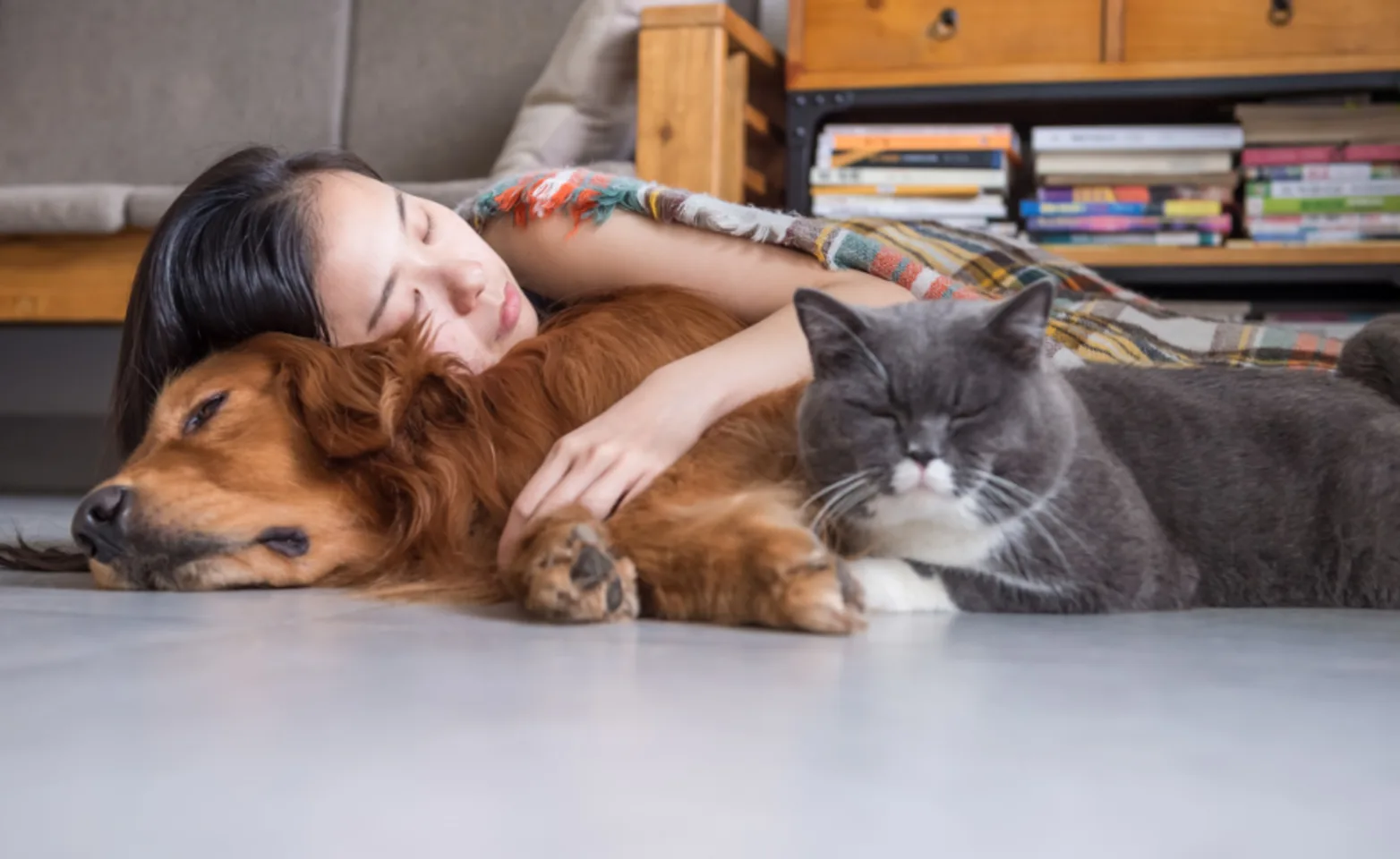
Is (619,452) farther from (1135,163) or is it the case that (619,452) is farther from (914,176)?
(1135,163)

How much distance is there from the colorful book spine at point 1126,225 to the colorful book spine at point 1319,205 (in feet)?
0.22

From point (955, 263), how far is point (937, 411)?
3.22 feet

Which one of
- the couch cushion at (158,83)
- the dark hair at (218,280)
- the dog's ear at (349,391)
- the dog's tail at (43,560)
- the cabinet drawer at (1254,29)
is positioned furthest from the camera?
the couch cushion at (158,83)

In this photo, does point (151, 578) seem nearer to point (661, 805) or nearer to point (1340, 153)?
point (661, 805)

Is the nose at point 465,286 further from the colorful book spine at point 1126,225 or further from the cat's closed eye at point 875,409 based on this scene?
the colorful book spine at point 1126,225

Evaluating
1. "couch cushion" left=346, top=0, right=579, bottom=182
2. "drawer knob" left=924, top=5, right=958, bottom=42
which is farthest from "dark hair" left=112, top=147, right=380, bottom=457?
"couch cushion" left=346, top=0, right=579, bottom=182

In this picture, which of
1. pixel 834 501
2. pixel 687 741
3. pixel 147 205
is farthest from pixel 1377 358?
pixel 147 205

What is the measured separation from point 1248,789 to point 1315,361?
1.40 meters

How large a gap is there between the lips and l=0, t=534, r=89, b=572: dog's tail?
55 centimetres

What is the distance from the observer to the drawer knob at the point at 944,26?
2936mm

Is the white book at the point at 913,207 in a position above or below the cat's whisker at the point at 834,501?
above

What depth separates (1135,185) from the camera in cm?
291

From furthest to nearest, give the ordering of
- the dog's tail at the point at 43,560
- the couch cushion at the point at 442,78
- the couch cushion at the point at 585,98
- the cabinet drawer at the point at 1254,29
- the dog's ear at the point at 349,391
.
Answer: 1. the couch cushion at the point at 442,78
2. the couch cushion at the point at 585,98
3. the cabinet drawer at the point at 1254,29
4. the dog's tail at the point at 43,560
5. the dog's ear at the point at 349,391

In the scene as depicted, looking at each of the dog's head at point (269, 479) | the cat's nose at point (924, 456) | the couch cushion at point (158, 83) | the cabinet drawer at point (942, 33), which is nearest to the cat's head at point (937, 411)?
the cat's nose at point (924, 456)
